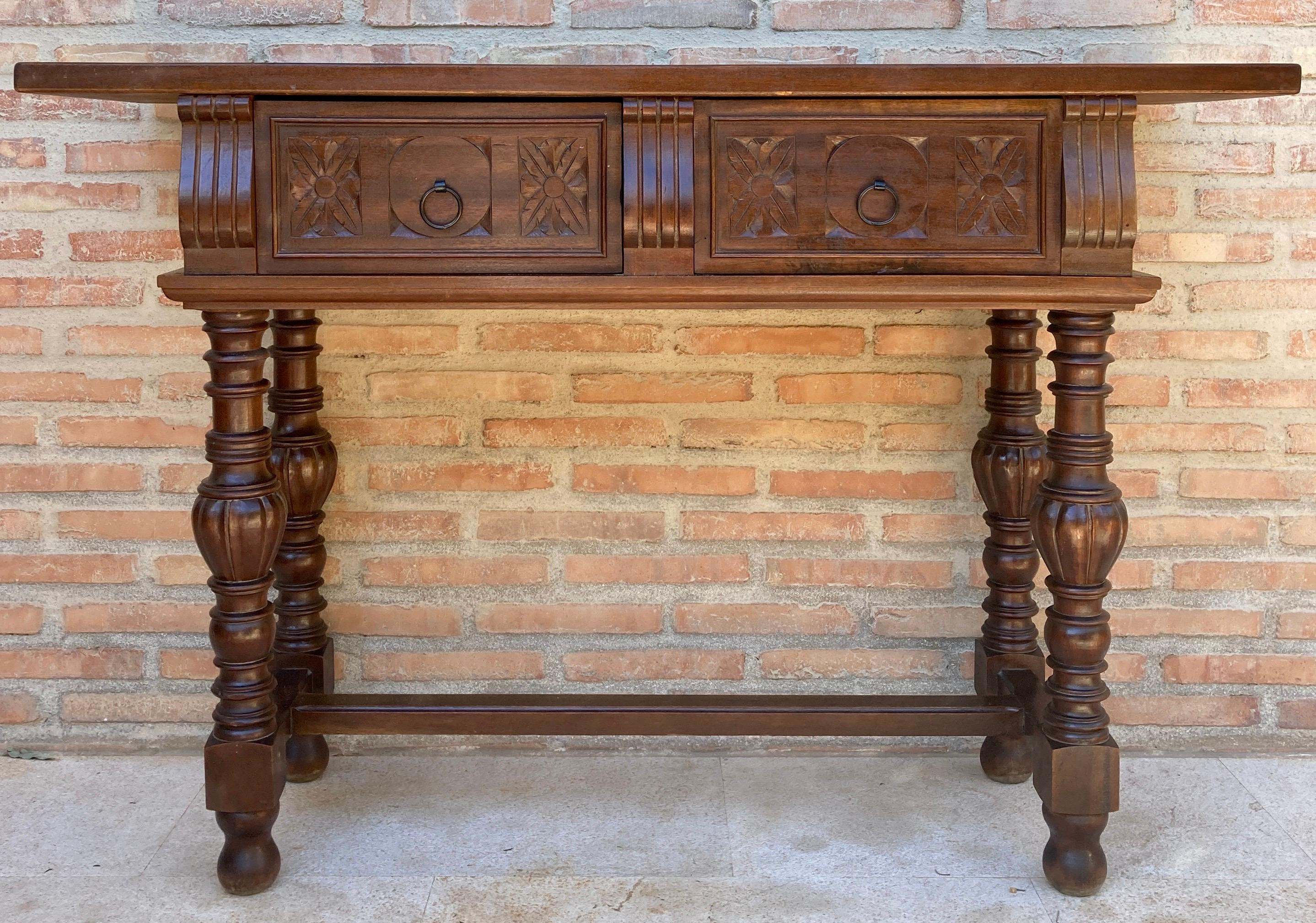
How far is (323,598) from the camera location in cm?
238

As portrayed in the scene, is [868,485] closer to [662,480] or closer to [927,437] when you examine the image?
[927,437]

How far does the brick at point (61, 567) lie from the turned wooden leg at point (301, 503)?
0.34 metres

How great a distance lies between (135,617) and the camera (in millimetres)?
2424

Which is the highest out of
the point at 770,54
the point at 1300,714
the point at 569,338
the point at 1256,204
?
the point at 770,54

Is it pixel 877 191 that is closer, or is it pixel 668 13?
pixel 877 191

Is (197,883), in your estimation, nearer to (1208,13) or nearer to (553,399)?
(553,399)

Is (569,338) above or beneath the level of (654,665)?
above

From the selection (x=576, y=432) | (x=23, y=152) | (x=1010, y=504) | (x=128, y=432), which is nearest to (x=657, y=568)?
(x=576, y=432)

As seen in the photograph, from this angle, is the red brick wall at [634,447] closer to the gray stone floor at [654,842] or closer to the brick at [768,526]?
the brick at [768,526]

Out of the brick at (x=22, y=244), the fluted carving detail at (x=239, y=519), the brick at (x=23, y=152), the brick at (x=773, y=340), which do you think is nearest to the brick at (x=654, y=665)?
the brick at (x=773, y=340)

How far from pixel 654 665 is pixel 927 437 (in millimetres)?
692

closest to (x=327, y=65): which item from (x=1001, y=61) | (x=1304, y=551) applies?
(x=1001, y=61)

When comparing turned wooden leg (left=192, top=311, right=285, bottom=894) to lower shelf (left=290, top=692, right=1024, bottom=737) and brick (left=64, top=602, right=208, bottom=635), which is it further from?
brick (left=64, top=602, right=208, bottom=635)

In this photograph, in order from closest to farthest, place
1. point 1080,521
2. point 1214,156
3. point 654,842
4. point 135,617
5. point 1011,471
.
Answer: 1. point 1080,521
2. point 654,842
3. point 1011,471
4. point 1214,156
5. point 135,617
